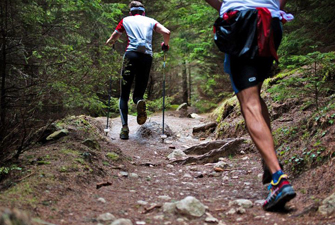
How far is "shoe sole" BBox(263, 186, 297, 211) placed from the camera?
212 cm

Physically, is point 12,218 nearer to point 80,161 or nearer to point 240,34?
point 80,161

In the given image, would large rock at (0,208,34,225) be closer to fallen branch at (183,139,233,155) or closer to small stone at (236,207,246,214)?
small stone at (236,207,246,214)

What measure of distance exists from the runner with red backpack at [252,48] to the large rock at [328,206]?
0.42 m

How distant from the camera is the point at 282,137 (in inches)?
166

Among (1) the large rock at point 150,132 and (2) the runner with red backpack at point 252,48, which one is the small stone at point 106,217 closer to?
(2) the runner with red backpack at point 252,48

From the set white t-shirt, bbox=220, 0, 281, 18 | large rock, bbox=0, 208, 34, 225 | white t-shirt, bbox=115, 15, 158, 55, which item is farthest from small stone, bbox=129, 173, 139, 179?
white t-shirt, bbox=115, 15, 158, 55

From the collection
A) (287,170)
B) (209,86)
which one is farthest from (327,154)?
(209,86)

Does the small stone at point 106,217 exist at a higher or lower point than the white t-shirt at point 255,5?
lower

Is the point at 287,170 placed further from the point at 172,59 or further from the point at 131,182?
the point at 172,59

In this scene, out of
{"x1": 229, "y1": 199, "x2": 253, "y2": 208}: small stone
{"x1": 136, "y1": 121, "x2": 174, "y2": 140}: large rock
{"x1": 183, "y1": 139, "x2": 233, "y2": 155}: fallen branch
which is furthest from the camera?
{"x1": 136, "y1": 121, "x2": 174, "y2": 140}: large rock

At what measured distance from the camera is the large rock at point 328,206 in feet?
6.54

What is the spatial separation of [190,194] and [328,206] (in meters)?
1.24

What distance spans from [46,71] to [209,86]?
558 inches

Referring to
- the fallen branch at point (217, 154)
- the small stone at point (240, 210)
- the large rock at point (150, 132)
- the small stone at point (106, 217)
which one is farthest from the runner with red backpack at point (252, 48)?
the large rock at point (150, 132)
